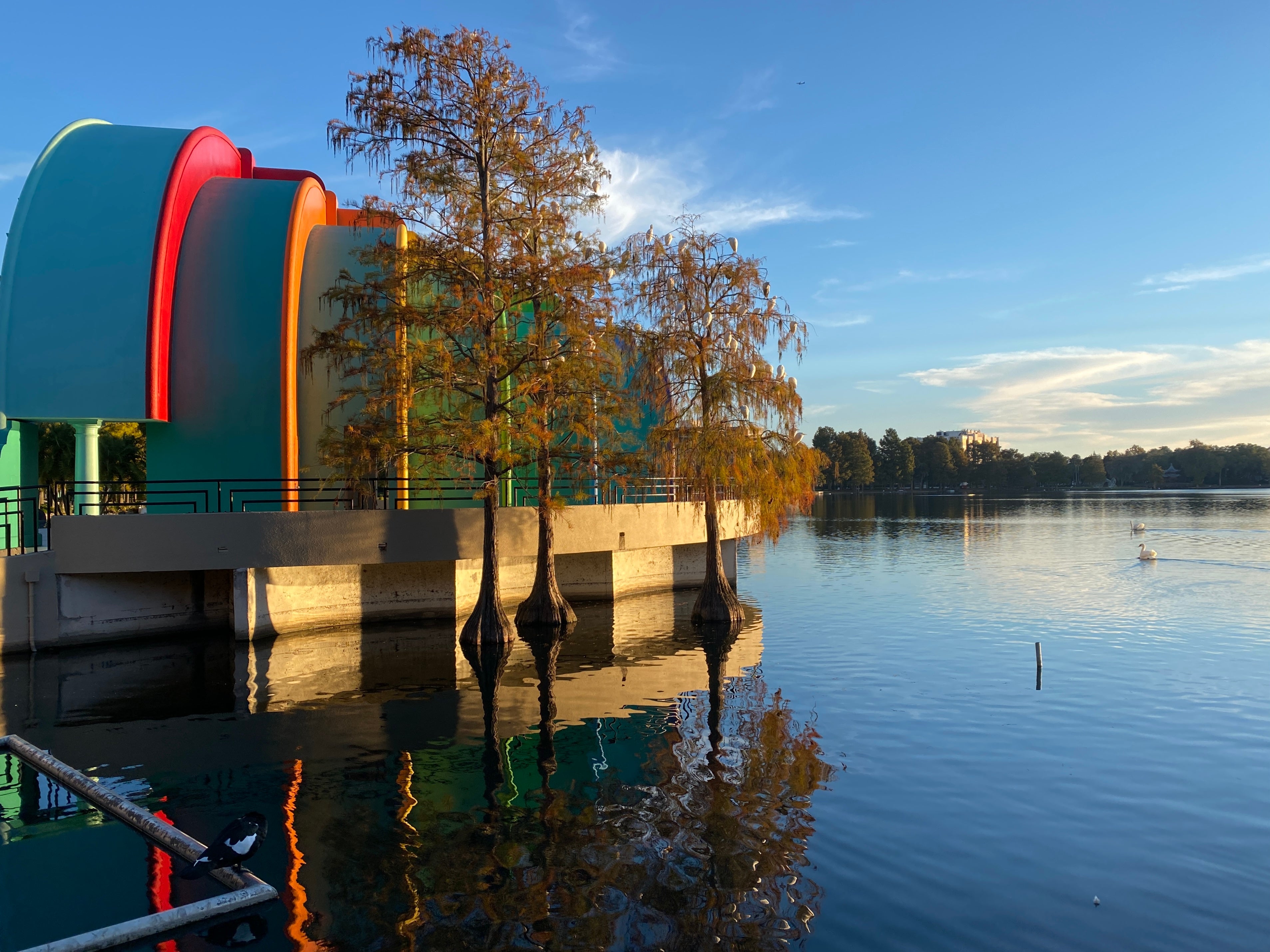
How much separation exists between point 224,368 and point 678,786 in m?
21.5

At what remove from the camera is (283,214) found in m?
28.4

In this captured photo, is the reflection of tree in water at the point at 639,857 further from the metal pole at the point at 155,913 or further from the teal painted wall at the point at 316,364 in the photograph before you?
the teal painted wall at the point at 316,364

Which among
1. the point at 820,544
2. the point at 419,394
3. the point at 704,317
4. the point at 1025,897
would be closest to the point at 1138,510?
the point at 820,544

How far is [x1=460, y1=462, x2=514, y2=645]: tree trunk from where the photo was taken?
74.6 ft

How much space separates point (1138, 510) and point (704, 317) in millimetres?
94186

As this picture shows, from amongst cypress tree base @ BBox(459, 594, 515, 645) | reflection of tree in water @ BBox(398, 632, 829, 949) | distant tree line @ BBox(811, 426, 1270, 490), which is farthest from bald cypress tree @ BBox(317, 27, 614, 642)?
distant tree line @ BBox(811, 426, 1270, 490)

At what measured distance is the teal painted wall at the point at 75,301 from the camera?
24781mm

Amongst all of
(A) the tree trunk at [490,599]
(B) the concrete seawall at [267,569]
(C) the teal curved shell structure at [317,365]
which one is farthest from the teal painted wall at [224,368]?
(A) the tree trunk at [490,599]

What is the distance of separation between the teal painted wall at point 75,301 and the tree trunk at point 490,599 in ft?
35.4

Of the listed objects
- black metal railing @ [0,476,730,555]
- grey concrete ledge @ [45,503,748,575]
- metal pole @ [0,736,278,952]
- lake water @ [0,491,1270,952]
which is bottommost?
lake water @ [0,491,1270,952]

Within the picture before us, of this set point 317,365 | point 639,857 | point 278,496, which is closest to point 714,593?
point 278,496

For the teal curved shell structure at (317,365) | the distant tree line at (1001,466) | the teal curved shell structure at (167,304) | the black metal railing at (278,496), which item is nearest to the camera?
the black metal railing at (278,496)

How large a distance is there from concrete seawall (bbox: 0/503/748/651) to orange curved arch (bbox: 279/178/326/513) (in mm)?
3259

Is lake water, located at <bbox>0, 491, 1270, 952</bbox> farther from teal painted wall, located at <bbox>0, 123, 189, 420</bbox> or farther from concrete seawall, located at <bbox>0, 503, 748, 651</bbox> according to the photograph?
teal painted wall, located at <bbox>0, 123, 189, 420</bbox>
